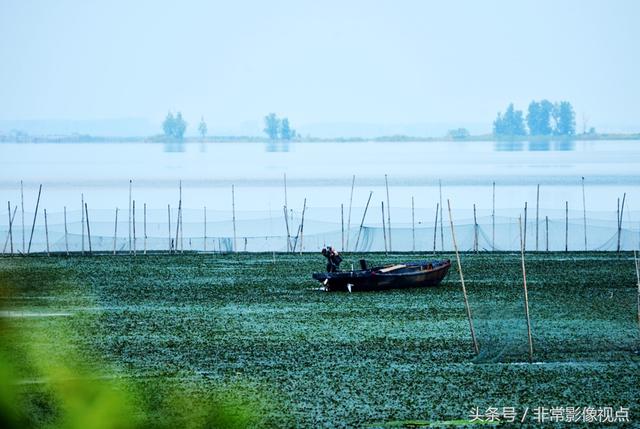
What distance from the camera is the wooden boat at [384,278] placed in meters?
16.8

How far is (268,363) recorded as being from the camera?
439 inches

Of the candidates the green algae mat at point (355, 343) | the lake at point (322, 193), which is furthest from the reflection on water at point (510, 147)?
the green algae mat at point (355, 343)

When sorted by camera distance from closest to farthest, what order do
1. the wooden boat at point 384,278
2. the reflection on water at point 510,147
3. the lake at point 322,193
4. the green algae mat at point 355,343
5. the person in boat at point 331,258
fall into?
1. the green algae mat at point 355,343
2. the wooden boat at point 384,278
3. the person in boat at point 331,258
4. the lake at point 322,193
5. the reflection on water at point 510,147

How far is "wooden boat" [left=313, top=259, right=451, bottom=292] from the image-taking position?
1677cm

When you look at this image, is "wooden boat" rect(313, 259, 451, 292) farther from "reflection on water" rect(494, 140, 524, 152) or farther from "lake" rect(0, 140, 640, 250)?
"reflection on water" rect(494, 140, 524, 152)

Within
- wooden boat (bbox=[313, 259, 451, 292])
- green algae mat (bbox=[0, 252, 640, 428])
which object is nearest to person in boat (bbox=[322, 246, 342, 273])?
wooden boat (bbox=[313, 259, 451, 292])

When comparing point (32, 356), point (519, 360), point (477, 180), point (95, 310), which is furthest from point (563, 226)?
point (477, 180)

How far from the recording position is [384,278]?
665 inches

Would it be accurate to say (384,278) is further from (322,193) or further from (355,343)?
(322,193)

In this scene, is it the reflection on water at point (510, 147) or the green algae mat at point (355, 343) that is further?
the reflection on water at point (510, 147)

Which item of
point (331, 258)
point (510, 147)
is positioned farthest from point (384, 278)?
point (510, 147)

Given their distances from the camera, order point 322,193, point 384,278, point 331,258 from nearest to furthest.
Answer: point 384,278 < point 331,258 < point 322,193

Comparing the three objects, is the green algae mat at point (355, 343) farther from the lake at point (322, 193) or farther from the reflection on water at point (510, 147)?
the reflection on water at point (510, 147)

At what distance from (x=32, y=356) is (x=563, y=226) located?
26489 millimetres
